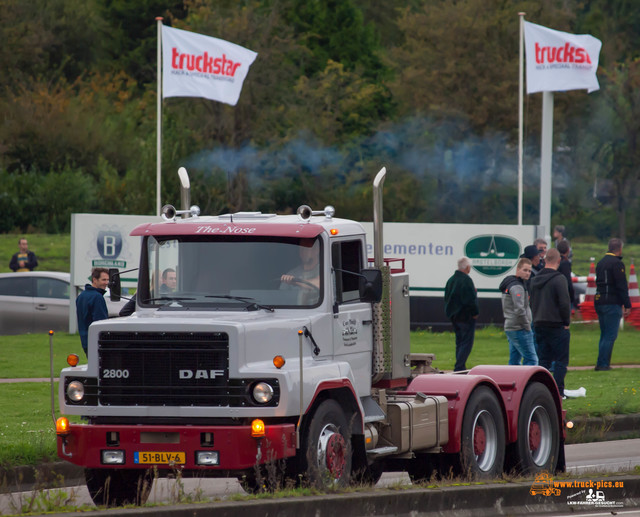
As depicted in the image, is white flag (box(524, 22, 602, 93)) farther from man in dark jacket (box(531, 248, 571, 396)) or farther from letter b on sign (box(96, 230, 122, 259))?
man in dark jacket (box(531, 248, 571, 396))

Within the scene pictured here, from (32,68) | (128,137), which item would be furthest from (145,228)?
(32,68)

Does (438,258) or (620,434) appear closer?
(620,434)

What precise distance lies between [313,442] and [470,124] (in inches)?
1778

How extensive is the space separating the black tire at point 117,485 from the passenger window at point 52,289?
17.6 meters

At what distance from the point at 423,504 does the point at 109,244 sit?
1934 centimetres

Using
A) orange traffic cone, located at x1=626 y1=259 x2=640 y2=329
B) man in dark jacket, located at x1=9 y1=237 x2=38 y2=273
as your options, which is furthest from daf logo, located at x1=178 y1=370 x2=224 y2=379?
man in dark jacket, located at x1=9 y1=237 x2=38 y2=273

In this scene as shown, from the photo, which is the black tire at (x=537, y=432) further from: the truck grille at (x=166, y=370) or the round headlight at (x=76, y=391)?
the round headlight at (x=76, y=391)

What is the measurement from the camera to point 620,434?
15.5 metres

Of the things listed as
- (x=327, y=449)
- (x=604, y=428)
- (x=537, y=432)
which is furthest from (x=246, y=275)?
(x=604, y=428)

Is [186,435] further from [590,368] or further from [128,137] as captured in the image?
[128,137]

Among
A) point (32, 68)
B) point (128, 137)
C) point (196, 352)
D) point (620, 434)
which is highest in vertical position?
point (32, 68)

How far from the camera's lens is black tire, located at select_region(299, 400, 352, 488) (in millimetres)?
9531

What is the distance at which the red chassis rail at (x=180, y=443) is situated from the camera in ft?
30.4

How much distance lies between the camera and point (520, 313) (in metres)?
16.5
